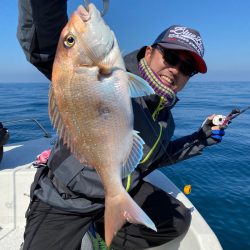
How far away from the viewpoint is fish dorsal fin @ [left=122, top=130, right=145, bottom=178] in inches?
68.0

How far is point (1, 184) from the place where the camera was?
3797mm

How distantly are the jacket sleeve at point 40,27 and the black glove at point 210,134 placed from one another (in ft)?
6.45

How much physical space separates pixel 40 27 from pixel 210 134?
2.17 m

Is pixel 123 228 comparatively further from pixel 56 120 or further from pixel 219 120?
pixel 56 120

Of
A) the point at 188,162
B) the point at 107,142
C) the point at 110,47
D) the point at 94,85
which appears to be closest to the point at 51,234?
the point at 107,142

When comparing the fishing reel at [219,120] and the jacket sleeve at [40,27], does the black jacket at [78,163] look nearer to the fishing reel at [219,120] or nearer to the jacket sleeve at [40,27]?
the jacket sleeve at [40,27]

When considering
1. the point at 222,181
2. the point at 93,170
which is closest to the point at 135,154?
the point at 93,170

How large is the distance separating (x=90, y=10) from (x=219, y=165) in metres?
6.04

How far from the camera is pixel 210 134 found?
3.36 metres

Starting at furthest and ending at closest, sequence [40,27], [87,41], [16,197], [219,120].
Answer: [16,197] → [219,120] → [40,27] → [87,41]

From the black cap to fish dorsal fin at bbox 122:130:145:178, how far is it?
0.96 meters

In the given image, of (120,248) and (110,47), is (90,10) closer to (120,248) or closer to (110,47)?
(110,47)

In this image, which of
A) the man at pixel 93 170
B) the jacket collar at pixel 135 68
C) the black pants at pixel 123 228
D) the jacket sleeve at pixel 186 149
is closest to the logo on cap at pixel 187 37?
the man at pixel 93 170

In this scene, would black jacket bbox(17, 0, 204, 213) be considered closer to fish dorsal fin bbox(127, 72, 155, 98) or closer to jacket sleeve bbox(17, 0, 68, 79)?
jacket sleeve bbox(17, 0, 68, 79)
